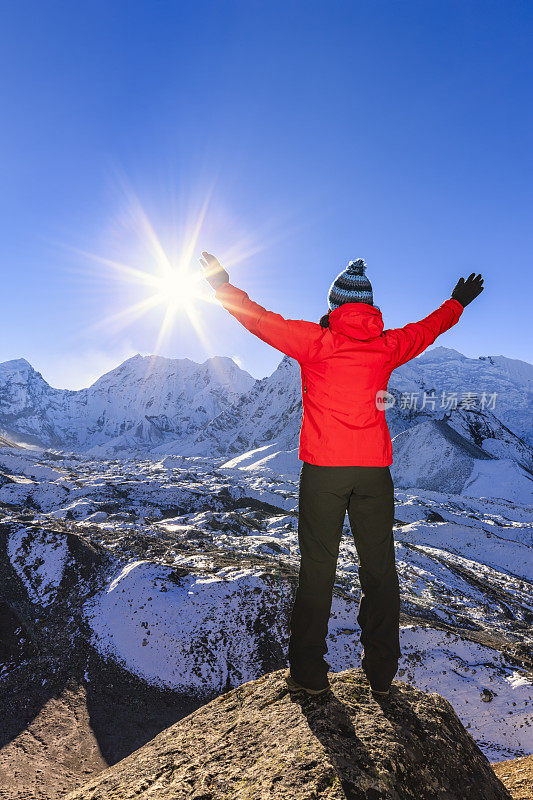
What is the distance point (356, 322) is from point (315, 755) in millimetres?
3015

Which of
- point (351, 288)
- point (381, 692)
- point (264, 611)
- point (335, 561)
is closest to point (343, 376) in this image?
point (351, 288)

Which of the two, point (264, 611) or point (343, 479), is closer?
point (343, 479)

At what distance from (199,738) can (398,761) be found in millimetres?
1599

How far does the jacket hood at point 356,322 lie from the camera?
321cm

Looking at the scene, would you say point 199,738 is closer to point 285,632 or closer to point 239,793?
point 239,793

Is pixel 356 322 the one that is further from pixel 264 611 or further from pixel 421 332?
pixel 264 611

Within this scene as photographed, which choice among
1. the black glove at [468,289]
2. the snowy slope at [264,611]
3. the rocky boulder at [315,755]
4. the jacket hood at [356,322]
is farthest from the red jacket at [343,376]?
the snowy slope at [264,611]

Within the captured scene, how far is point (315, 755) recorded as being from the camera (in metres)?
2.38

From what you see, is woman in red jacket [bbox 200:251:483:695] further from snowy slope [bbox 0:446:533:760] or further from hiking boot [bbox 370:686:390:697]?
snowy slope [bbox 0:446:533:760]

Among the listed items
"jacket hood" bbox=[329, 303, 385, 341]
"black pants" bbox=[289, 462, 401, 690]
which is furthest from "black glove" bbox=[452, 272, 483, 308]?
"black pants" bbox=[289, 462, 401, 690]

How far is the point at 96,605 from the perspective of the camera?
1866cm

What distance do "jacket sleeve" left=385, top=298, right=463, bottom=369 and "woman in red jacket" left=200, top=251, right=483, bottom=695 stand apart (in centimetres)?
2

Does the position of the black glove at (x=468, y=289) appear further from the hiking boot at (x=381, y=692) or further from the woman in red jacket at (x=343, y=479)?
the hiking boot at (x=381, y=692)

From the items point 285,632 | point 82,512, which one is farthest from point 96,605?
point 82,512
